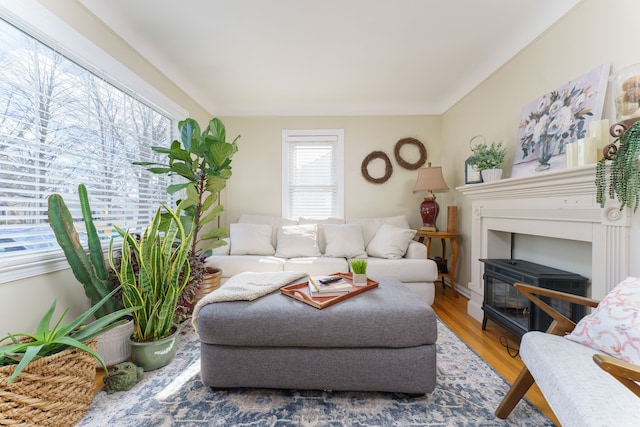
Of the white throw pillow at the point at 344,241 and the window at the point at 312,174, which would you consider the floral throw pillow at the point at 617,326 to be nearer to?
the white throw pillow at the point at 344,241

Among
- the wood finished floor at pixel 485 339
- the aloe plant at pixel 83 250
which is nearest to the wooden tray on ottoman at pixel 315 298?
the wood finished floor at pixel 485 339

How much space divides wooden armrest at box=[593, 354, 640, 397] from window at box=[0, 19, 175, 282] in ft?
8.18

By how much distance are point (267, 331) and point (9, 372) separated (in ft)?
3.34

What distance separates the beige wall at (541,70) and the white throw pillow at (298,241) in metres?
1.84

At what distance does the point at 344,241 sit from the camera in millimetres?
3129

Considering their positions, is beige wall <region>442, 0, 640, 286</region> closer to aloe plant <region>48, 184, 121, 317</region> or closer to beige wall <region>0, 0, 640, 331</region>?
beige wall <region>0, 0, 640, 331</region>

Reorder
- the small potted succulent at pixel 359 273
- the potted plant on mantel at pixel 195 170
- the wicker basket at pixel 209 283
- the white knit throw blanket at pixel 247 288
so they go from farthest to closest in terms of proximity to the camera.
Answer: the wicker basket at pixel 209 283
the potted plant on mantel at pixel 195 170
the small potted succulent at pixel 359 273
the white knit throw blanket at pixel 247 288

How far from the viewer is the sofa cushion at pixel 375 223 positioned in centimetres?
338

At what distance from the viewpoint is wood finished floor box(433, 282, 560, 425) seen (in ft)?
4.76

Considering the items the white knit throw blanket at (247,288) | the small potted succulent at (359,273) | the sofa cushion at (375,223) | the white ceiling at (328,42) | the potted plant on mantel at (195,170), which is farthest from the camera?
the sofa cushion at (375,223)

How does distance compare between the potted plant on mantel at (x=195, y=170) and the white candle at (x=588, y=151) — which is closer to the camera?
the white candle at (x=588, y=151)

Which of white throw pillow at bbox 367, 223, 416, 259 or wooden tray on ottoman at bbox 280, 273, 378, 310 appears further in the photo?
white throw pillow at bbox 367, 223, 416, 259

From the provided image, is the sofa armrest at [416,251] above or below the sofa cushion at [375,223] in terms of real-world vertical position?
below

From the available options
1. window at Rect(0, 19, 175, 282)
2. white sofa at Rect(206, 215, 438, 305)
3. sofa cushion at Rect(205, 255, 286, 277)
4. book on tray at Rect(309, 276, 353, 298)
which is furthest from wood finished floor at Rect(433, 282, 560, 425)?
window at Rect(0, 19, 175, 282)
